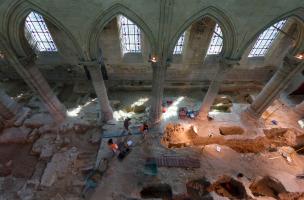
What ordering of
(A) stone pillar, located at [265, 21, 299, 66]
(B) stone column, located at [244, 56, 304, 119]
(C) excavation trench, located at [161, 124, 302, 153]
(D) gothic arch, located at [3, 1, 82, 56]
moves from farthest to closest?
(A) stone pillar, located at [265, 21, 299, 66]
(C) excavation trench, located at [161, 124, 302, 153]
(B) stone column, located at [244, 56, 304, 119]
(D) gothic arch, located at [3, 1, 82, 56]

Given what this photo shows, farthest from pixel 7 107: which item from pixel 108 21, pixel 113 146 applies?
pixel 108 21

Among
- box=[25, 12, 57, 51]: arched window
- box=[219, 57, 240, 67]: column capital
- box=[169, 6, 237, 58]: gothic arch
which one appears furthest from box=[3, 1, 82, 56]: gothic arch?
box=[219, 57, 240, 67]: column capital

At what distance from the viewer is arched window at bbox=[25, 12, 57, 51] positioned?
15.5 m

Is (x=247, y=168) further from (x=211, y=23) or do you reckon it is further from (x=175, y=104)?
(x=211, y=23)

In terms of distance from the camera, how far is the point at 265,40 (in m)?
17.0

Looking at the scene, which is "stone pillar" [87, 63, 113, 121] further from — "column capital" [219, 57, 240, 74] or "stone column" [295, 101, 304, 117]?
"stone column" [295, 101, 304, 117]

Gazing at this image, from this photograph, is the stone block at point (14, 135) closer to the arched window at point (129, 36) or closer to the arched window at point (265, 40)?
the arched window at point (129, 36)

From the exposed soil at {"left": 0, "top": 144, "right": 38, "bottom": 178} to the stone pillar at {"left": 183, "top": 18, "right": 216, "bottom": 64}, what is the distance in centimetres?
1253

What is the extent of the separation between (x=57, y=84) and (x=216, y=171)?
14.0 meters

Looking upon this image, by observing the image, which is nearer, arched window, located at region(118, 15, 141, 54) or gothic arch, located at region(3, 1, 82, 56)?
gothic arch, located at region(3, 1, 82, 56)

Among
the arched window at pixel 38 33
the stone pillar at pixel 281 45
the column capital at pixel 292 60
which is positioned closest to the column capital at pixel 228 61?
the column capital at pixel 292 60

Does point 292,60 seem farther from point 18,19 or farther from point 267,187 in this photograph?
point 18,19

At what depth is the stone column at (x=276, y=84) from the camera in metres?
13.0

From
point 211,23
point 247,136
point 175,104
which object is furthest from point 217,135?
point 211,23
